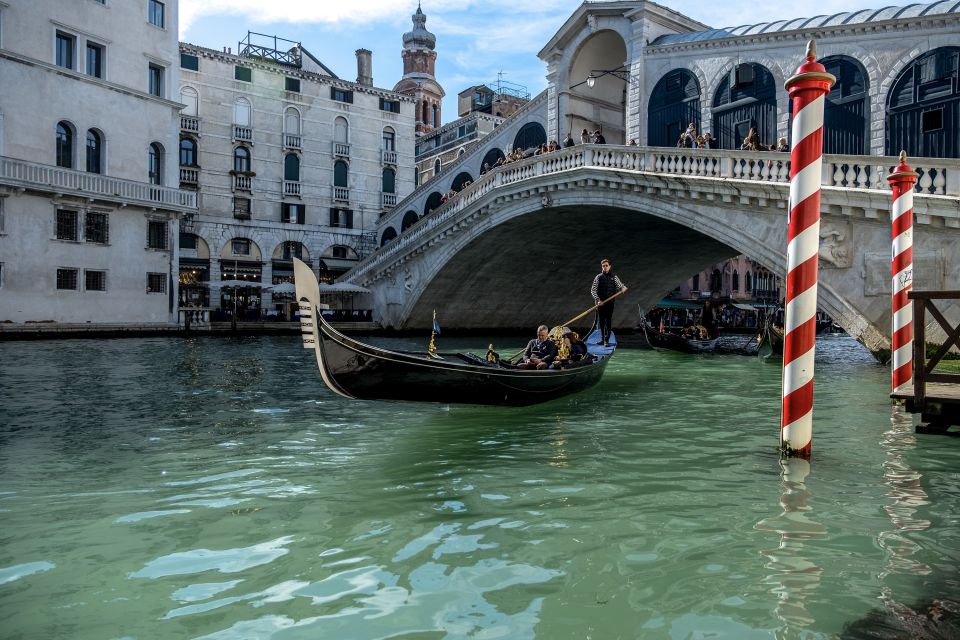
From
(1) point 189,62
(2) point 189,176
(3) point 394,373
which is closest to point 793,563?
(3) point 394,373

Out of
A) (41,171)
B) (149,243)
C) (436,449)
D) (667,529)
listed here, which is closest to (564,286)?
(149,243)

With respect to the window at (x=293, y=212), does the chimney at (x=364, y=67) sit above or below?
above

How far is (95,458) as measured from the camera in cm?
435

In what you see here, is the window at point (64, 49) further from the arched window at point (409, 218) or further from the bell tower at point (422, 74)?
the bell tower at point (422, 74)

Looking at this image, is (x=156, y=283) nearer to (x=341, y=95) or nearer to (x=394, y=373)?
(x=341, y=95)

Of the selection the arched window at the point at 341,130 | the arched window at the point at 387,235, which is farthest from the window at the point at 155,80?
the arched window at the point at 387,235

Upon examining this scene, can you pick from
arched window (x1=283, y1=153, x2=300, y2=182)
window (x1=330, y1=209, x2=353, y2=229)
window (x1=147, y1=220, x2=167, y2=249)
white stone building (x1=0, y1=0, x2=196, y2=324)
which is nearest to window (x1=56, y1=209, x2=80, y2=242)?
white stone building (x1=0, y1=0, x2=196, y2=324)

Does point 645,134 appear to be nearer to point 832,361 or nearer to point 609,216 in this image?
point 609,216

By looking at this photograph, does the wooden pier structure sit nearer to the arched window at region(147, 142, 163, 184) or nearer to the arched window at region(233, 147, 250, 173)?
the arched window at region(147, 142, 163, 184)

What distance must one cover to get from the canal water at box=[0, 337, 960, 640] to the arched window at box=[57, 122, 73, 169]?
1245cm

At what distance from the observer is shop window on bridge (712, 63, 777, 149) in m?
13.4

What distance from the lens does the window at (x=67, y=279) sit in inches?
635

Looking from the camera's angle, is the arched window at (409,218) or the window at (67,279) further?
the arched window at (409,218)

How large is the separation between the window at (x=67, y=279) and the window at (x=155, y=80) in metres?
5.18
